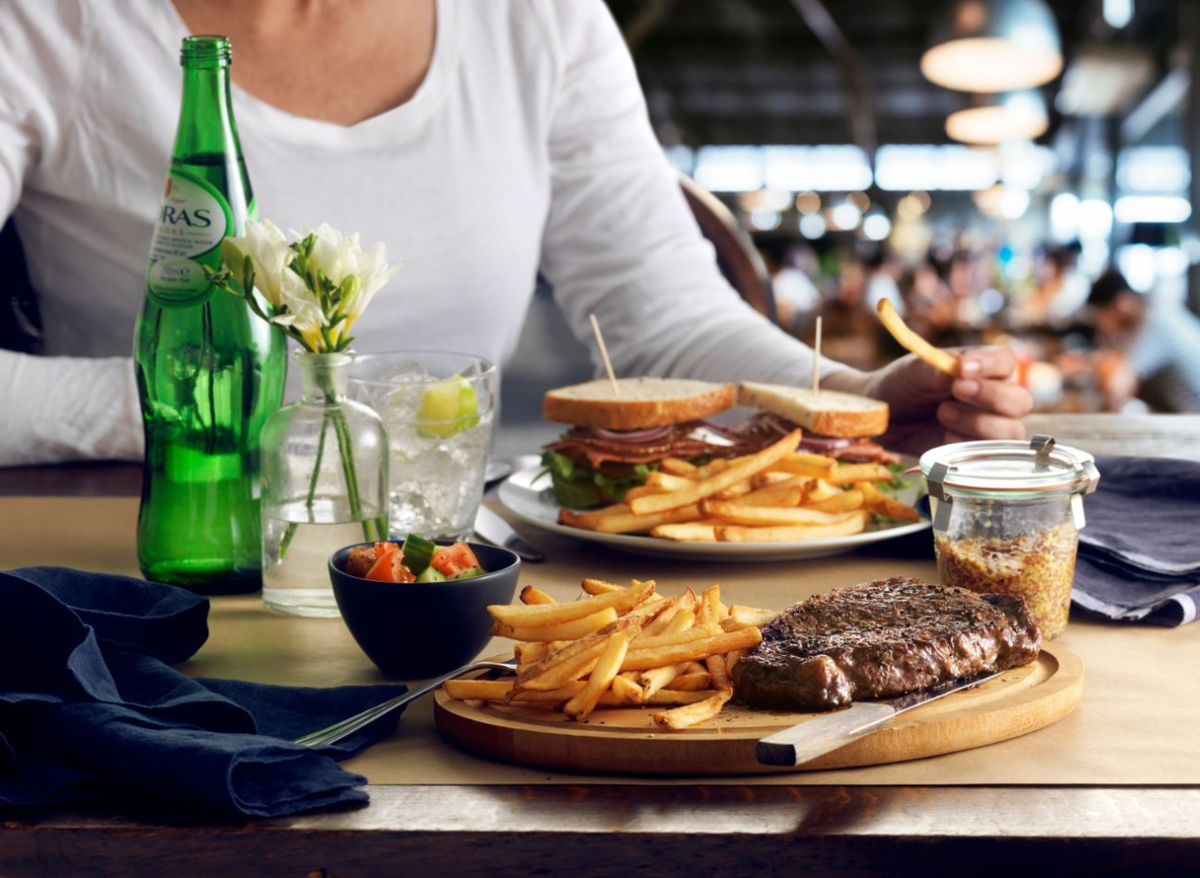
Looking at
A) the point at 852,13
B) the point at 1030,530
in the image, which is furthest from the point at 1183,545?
the point at 852,13

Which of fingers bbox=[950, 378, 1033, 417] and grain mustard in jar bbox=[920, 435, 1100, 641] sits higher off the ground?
fingers bbox=[950, 378, 1033, 417]

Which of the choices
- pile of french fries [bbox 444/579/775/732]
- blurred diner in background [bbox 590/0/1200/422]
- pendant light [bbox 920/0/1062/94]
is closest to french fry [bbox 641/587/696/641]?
pile of french fries [bbox 444/579/775/732]

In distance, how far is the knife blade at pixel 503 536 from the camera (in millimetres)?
1299

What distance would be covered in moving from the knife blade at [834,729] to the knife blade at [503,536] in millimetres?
542

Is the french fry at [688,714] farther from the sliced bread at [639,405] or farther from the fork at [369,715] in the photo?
the sliced bread at [639,405]

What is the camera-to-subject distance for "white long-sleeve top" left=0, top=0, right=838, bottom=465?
1715 millimetres

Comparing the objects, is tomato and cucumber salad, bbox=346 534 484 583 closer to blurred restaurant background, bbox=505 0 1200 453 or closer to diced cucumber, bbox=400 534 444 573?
diced cucumber, bbox=400 534 444 573

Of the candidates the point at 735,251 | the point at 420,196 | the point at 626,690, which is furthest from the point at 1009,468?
the point at 735,251

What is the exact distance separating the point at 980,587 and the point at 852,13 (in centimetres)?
1613

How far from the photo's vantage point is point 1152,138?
58.4 ft

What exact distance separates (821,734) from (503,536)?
25.2 inches

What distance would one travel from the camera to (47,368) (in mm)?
1674

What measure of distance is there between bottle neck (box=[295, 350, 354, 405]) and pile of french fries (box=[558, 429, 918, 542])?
0.31 metres

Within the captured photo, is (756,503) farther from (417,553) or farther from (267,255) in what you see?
(267,255)
